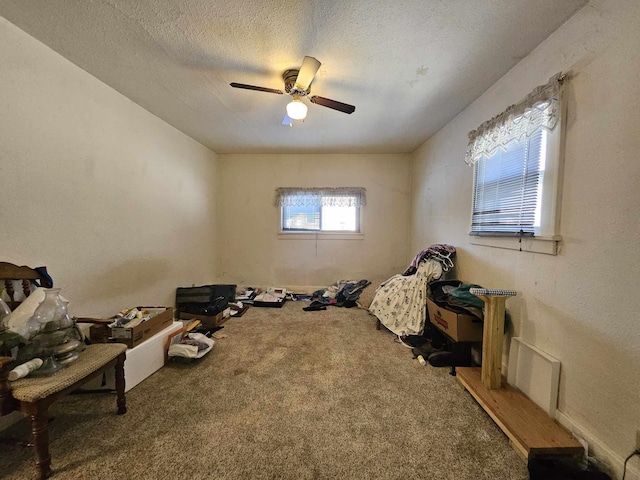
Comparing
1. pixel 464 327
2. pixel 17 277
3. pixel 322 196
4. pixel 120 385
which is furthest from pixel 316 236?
pixel 17 277

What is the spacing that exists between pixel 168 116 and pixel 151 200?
96 centimetres

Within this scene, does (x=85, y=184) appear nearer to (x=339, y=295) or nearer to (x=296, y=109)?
(x=296, y=109)

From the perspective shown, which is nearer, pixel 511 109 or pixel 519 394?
pixel 519 394

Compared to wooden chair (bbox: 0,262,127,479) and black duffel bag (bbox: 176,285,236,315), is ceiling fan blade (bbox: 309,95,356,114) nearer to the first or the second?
wooden chair (bbox: 0,262,127,479)

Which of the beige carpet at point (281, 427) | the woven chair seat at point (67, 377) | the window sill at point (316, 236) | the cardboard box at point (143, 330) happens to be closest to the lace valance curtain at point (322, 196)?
the window sill at point (316, 236)

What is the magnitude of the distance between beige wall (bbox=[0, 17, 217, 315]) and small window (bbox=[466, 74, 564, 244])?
3249mm

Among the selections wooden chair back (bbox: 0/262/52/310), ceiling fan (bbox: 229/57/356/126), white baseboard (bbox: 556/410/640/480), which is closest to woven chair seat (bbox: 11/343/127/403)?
wooden chair back (bbox: 0/262/52/310)

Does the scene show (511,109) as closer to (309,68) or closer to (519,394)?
(309,68)

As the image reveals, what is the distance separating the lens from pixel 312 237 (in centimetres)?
419

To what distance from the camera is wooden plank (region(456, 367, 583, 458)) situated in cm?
119

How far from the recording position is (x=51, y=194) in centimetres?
167

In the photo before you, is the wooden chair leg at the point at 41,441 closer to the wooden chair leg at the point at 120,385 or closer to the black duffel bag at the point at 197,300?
the wooden chair leg at the point at 120,385

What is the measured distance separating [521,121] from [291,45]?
5.46 feet

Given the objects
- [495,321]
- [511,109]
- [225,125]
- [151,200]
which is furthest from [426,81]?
[151,200]
